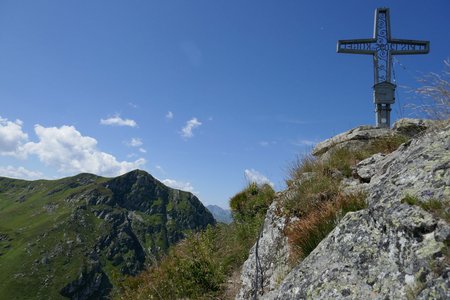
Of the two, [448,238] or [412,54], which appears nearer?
[448,238]

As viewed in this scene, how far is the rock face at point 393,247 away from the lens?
3.72 m

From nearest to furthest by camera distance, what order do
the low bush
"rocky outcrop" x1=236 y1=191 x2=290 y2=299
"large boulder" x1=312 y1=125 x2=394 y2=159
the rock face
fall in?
the rock face
"rocky outcrop" x1=236 y1=191 x2=290 y2=299
the low bush
"large boulder" x1=312 y1=125 x2=394 y2=159

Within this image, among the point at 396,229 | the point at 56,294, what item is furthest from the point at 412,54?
the point at 56,294

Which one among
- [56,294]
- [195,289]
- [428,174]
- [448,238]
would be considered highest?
[428,174]

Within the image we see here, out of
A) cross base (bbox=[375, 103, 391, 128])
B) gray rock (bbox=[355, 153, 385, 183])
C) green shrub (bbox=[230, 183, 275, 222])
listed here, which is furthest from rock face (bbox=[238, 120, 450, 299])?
cross base (bbox=[375, 103, 391, 128])

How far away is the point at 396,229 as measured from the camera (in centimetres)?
453

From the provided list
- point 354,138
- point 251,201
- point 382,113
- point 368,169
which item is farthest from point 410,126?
point 382,113

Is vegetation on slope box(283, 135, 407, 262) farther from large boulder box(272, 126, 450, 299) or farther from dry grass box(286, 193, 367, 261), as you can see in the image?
large boulder box(272, 126, 450, 299)

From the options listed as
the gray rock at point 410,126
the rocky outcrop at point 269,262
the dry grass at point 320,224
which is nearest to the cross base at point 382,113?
the gray rock at point 410,126

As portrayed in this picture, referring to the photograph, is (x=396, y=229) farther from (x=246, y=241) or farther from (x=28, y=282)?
(x=28, y=282)

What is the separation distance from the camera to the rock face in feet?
12.2

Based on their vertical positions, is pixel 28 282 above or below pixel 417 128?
below

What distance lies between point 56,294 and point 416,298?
219m

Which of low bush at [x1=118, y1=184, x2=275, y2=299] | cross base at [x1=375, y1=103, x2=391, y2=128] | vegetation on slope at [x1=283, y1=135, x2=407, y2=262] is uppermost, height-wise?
cross base at [x1=375, y1=103, x2=391, y2=128]
